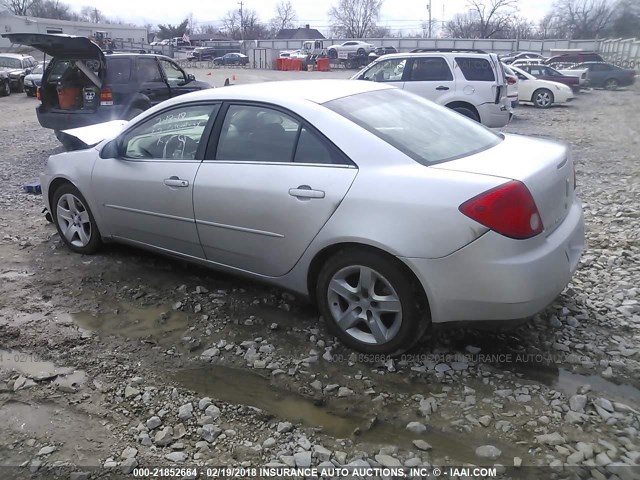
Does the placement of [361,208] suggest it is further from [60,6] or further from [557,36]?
[60,6]

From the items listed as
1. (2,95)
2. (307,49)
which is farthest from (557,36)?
(2,95)

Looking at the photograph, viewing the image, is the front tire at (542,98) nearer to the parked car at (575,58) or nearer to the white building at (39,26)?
the parked car at (575,58)

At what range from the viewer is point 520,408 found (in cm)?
285

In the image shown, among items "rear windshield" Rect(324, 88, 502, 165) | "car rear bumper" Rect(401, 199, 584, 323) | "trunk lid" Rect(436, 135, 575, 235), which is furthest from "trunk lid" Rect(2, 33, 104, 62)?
"car rear bumper" Rect(401, 199, 584, 323)

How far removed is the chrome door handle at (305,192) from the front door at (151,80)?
7671 millimetres

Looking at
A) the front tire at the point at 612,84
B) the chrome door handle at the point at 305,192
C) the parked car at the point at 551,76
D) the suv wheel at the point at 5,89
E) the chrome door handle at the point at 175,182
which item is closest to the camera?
the chrome door handle at the point at 305,192

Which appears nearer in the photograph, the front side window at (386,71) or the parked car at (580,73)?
the front side window at (386,71)

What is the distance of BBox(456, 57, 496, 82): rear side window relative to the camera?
37.0ft

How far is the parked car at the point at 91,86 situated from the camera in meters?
9.55

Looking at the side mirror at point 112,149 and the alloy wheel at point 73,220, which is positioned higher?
the side mirror at point 112,149

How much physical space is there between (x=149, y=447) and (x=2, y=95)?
912 inches

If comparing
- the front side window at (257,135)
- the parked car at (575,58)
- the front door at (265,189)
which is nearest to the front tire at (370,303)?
the front door at (265,189)

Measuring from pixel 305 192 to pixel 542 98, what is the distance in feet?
60.2

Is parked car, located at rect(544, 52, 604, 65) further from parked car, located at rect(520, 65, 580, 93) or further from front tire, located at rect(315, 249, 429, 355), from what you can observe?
front tire, located at rect(315, 249, 429, 355)
